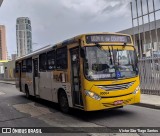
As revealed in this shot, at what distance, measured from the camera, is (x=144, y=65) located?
593 inches

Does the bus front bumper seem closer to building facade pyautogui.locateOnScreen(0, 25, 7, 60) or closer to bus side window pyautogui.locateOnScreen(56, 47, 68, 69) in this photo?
bus side window pyautogui.locateOnScreen(56, 47, 68, 69)

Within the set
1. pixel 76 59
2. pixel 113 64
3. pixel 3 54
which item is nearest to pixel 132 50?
pixel 113 64

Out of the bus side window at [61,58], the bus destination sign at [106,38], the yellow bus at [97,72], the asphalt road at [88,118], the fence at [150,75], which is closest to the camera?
the asphalt road at [88,118]

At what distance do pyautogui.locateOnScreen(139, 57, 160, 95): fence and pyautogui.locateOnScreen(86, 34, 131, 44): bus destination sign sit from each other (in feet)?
14.6

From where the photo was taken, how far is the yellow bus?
917 cm

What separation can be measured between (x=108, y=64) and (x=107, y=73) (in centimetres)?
33

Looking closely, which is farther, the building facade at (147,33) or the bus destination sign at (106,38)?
the building facade at (147,33)

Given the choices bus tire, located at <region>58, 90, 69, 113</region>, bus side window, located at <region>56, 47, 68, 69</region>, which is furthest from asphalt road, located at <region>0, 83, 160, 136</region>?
bus side window, located at <region>56, 47, 68, 69</region>

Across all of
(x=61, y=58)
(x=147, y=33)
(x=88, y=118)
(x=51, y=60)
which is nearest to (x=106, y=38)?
(x=61, y=58)

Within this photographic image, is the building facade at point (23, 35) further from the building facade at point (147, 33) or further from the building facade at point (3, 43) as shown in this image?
the building facade at point (147, 33)

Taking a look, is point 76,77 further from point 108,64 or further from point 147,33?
point 147,33

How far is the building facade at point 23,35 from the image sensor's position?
212ft

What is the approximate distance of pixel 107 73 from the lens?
9367 mm

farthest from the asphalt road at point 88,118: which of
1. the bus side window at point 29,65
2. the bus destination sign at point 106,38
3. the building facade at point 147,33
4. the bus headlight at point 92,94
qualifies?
the building facade at point 147,33
